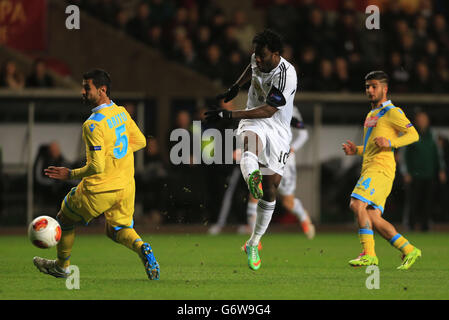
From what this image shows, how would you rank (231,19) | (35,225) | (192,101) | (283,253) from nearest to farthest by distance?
(35,225), (283,253), (192,101), (231,19)

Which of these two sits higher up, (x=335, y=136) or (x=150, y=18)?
(x=150, y=18)

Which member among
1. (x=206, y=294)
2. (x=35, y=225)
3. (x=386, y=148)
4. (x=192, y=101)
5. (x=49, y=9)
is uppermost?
(x=49, y=9)

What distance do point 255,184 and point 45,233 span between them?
2004mm

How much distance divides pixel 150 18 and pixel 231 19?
242 centimetres

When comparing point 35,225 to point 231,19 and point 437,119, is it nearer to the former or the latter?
point 437,119

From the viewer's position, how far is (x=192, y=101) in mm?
17344

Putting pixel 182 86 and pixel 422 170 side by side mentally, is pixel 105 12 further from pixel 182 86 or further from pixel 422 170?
pixel 422 170

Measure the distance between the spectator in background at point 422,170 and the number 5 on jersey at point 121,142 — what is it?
9443 mm

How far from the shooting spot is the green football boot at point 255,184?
860cm

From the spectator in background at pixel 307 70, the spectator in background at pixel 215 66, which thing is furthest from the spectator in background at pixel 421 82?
the spectator in background at pixel 215 66

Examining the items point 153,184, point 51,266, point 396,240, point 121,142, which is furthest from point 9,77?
point 396,240

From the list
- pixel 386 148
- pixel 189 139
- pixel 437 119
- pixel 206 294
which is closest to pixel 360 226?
pixel 386 148

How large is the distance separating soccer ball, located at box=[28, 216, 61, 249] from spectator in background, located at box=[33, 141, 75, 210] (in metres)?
7.93

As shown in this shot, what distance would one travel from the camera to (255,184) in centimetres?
861
